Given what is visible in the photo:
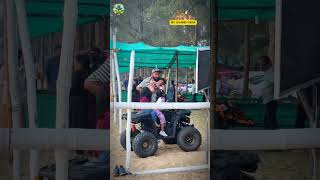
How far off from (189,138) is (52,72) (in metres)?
0.70

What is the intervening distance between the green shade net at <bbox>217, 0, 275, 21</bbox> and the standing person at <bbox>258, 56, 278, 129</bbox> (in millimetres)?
195

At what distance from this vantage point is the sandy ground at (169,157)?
1780mm

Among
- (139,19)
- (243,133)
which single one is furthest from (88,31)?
(243,133)

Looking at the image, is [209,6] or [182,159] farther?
[182,159]

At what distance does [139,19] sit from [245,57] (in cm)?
51

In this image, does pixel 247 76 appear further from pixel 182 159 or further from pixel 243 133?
pixel 182 159

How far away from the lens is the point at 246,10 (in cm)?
176

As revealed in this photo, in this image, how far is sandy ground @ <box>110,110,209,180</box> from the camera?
5.84 ft

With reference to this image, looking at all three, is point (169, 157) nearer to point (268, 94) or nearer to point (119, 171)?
point (119, 171)

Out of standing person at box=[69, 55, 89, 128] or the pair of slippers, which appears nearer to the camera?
standing person at box=[69, 55, 89, 128]

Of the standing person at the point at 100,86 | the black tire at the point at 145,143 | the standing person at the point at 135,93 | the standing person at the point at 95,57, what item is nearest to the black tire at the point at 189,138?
the black tire at the point at 145,143

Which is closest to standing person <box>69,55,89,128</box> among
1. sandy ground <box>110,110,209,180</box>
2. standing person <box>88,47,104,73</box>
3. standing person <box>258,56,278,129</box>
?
standing person <box>88,47,104,73</box>

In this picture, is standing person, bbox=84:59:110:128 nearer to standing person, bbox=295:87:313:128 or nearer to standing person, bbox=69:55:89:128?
standing person, bbox=69:55:89:128

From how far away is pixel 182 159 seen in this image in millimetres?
1869
